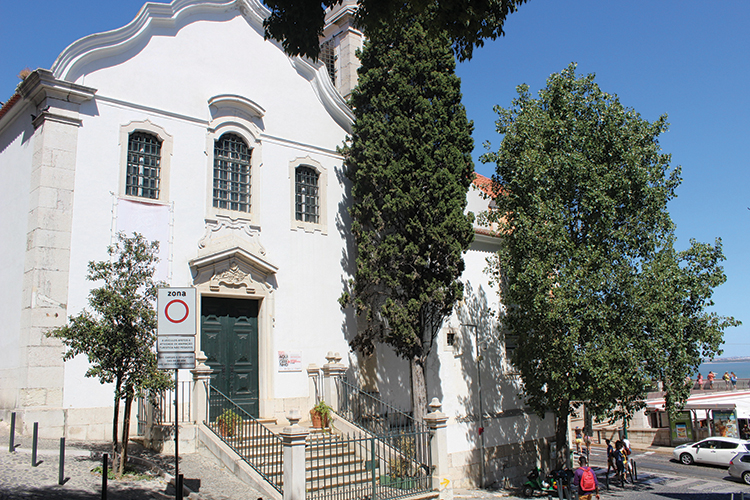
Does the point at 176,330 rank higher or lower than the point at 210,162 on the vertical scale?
lower

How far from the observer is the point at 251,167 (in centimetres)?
1550

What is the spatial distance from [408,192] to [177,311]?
843 cm

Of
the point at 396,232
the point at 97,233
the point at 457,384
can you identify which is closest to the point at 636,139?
the point at 396,232

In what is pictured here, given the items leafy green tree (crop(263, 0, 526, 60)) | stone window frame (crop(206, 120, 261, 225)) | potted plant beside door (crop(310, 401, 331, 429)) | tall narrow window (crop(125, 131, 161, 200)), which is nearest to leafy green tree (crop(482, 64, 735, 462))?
potted plant beside door (crop(310, 401, 331, 429))

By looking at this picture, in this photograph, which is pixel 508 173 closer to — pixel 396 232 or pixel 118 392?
pixel 396 232

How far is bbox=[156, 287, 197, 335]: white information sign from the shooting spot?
27.1 feet

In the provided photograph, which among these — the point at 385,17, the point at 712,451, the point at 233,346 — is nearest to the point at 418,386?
the point at 233,346

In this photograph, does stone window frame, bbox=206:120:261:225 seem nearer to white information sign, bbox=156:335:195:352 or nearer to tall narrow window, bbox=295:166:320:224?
tall narrow window, bbox=295:166:320:224

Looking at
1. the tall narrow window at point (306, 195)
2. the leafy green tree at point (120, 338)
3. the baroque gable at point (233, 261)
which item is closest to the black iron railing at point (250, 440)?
the leafy green tree at point (120, 338)

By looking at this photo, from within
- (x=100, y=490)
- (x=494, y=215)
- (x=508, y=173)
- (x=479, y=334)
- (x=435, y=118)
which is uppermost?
(x=435, y=118)

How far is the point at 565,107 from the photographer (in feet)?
54.5

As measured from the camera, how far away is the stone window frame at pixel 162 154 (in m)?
13.4

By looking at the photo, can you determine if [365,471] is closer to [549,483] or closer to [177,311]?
[177,311]

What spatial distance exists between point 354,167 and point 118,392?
9275 mm
